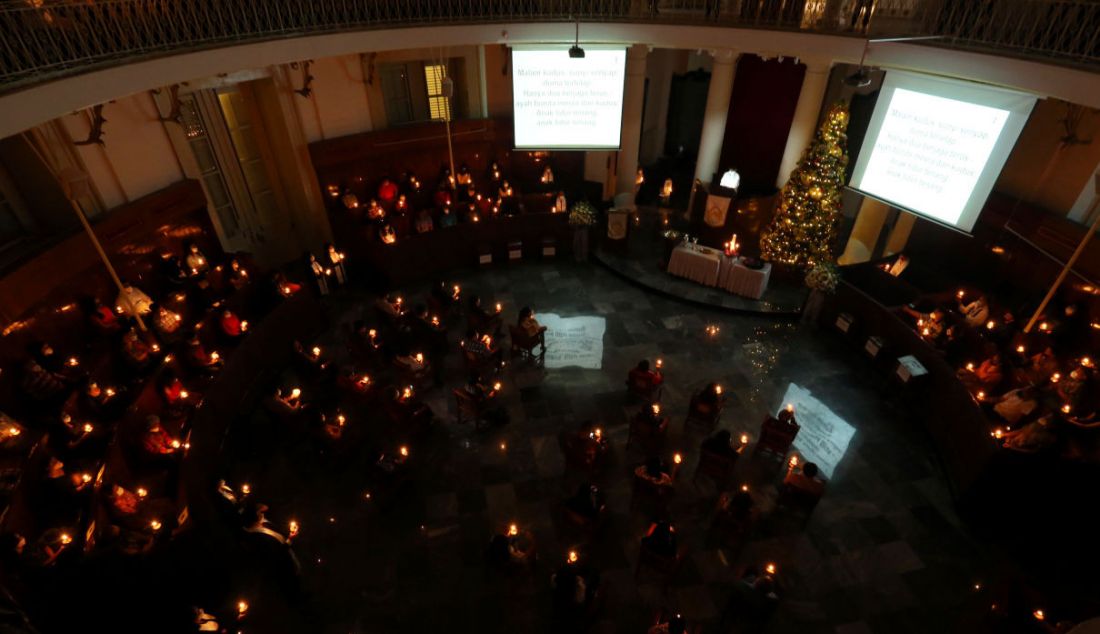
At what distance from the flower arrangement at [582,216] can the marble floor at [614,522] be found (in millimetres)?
3912

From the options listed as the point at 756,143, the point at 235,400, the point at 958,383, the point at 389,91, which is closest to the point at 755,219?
the point at 756,143

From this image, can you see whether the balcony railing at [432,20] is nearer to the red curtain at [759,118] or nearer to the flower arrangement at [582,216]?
the red curtain at [759,118]

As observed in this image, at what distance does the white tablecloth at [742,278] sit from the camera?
12.0 meters

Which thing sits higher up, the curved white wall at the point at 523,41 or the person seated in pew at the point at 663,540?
the curved white wall at the point at 523,41

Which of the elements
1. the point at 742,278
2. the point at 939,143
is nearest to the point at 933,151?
the point at 939,143

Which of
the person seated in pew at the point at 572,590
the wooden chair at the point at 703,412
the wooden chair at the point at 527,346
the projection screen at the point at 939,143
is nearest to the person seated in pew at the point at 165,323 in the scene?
the wooden chair at the point at 527,346

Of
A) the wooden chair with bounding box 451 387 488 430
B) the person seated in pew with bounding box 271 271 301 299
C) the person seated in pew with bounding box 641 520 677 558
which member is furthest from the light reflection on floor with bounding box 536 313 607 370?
the person seated in pew with bounding box 271 271 301 299

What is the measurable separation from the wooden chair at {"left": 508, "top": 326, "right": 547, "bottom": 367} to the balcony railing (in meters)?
6.65

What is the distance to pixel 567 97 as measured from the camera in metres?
13.1

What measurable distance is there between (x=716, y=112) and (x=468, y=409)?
32.0 feet

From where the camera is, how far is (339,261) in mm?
12453

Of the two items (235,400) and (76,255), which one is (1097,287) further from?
(76,255)

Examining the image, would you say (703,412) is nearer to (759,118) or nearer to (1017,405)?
(1017,405)

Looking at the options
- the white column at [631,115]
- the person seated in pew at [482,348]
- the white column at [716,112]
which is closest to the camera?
the person seated in pew at [482,348]
